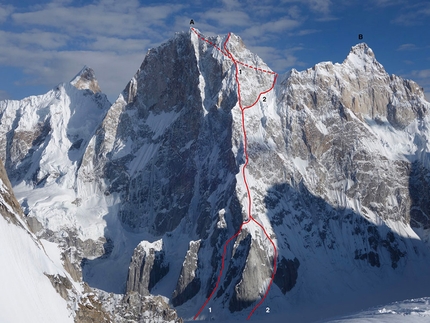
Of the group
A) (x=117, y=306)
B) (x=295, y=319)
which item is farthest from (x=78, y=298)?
(x=295, y=319)

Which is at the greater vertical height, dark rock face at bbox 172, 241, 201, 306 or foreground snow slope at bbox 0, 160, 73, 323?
foreground snow slope at bbox 0, 160, 73, 323

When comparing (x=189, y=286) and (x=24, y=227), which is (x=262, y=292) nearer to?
(x=189, y=286)

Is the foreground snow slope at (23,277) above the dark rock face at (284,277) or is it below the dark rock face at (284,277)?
above

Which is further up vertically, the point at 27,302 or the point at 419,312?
the point at 27,302

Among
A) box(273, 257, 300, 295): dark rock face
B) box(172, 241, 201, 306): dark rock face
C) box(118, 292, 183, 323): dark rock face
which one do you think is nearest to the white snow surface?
box(118, 292, 183, 323): dark rock face

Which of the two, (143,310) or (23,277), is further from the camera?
(143,310)

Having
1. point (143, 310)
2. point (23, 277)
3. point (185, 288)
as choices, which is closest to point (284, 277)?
point (185, 288)

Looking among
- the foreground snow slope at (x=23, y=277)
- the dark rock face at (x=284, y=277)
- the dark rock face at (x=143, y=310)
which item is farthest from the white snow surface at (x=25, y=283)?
the dark rock face at (x=284, y=277)

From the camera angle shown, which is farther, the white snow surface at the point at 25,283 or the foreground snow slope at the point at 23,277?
the foreground snow slope at the point at 23,277

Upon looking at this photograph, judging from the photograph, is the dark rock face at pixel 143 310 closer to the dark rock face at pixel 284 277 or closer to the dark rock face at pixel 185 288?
the dark rock face at pixel 185 288

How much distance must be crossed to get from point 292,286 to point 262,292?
11.2 m

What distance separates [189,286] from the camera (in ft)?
651

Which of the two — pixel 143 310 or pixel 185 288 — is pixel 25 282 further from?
pixel 185 288

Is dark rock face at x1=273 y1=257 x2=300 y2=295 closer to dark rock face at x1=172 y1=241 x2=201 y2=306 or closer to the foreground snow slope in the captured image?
dark rock face at x1=172 y1=241 x2=201 y2=306
